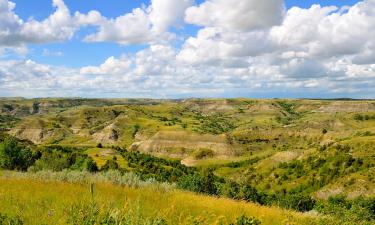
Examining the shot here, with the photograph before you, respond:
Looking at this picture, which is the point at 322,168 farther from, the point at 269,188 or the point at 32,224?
the point at 32,224

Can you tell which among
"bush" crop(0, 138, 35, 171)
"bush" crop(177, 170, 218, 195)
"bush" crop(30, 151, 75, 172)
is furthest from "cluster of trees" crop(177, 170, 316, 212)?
"bush" crop(0, 138, 35, 171)

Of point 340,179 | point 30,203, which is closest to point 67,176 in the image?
point 30,203

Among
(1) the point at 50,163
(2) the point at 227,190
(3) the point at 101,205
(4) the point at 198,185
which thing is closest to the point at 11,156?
(1) the point at 50,163

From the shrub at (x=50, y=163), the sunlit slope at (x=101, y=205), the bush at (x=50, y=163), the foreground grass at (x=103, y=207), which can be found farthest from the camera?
the shrub at (x=50, y=163)

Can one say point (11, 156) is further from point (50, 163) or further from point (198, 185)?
point (198, 185)

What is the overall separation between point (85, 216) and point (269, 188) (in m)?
174

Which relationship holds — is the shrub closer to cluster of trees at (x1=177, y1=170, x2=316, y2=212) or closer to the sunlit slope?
cluster of trees at (x1=177, y1=170, x2=316, y2=212)

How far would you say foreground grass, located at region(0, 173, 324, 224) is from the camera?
Result: 770cm

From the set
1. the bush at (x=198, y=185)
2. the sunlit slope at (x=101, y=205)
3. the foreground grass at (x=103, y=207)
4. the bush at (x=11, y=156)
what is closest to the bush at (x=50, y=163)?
the bush at (x=11, y=156)

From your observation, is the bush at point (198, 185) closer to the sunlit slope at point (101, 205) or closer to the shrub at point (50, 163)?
the shrub at point (50, 163)

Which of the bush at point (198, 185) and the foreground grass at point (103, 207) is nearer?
the foreground grass at point (103, 207)

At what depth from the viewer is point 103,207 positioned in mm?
9117

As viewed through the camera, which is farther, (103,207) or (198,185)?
(198,185)

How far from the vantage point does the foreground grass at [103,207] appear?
7.70 meters
